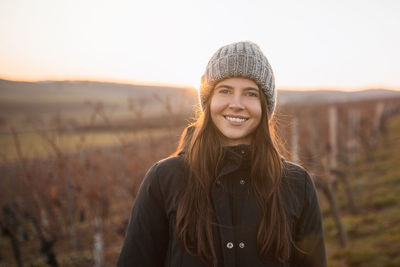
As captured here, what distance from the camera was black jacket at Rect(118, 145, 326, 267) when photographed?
1.48 m

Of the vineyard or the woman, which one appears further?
the vineyard

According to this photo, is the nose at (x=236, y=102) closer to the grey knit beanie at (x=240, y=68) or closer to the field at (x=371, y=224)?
the grey knit beanie at (x=240, y=68)

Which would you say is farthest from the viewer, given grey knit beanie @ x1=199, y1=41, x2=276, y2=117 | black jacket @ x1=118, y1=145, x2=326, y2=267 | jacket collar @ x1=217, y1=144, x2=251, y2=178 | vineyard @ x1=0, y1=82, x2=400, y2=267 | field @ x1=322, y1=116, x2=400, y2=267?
field @ x1=322, y1=116, x2=400, y2=267

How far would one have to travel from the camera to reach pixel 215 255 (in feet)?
4.75

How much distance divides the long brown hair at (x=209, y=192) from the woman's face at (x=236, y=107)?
0.08m

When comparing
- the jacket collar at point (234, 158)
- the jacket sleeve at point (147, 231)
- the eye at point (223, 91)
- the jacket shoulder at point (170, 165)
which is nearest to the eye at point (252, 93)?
the eye at point (223, 91)

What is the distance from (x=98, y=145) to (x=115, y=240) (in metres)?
3.69

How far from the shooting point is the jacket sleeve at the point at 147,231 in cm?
154

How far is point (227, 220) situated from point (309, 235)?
597 mm

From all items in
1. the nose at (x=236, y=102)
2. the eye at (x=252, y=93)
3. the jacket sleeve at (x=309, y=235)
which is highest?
the eye at (x=252, y=93)

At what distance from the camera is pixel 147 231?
154 centimetres

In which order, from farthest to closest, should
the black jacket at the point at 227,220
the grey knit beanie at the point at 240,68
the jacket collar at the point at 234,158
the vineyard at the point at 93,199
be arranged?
1. the vineyard at the point at 93,199
2. the grey knit beanie at the point at 240,68
3. the jacket collar at the point at 234,158
4. the black jacket at the point at 227,220

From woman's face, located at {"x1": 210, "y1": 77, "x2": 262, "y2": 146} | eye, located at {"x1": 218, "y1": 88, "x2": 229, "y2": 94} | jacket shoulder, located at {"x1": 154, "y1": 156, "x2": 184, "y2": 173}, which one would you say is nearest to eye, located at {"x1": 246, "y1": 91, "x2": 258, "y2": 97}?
woman's face, located at {"x1": 210, "y1": 77, "x2": 262, "y2": 146}

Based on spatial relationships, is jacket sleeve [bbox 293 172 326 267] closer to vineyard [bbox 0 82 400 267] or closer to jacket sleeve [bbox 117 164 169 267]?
jacket sleeve [bbox 117 164 169 267]
